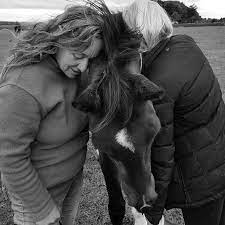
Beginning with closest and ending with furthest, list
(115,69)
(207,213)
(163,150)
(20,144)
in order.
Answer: (20,144), (115,69), (163,150), (207,213)

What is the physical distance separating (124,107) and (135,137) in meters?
0.16

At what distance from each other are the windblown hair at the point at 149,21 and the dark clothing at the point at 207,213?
1.11 m

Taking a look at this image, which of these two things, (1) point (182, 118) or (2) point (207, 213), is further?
(2) point (207, 213)

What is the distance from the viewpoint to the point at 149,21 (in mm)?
2027

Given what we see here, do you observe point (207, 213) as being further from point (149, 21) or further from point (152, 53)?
point (149, 21)

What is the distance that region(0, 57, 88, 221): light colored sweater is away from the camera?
180 cm

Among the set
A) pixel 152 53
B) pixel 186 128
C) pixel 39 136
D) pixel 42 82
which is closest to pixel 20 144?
pixel 39 136

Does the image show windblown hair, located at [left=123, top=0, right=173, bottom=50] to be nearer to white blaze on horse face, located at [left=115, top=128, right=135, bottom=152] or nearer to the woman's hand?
white blaze on horse face, located at [left=115, top=128, right=135, bottom=152]

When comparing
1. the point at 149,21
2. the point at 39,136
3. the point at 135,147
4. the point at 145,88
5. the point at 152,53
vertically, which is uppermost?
the point at 149,21

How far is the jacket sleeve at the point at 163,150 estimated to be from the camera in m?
1.99

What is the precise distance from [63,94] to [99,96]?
213 mm

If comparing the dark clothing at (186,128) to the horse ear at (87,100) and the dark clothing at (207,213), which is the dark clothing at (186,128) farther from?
the horse ear at (87,100)

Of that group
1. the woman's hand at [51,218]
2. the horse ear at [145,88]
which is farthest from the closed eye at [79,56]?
the woman's hand at [51,218]

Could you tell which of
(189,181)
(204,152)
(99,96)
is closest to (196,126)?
(204,152)
